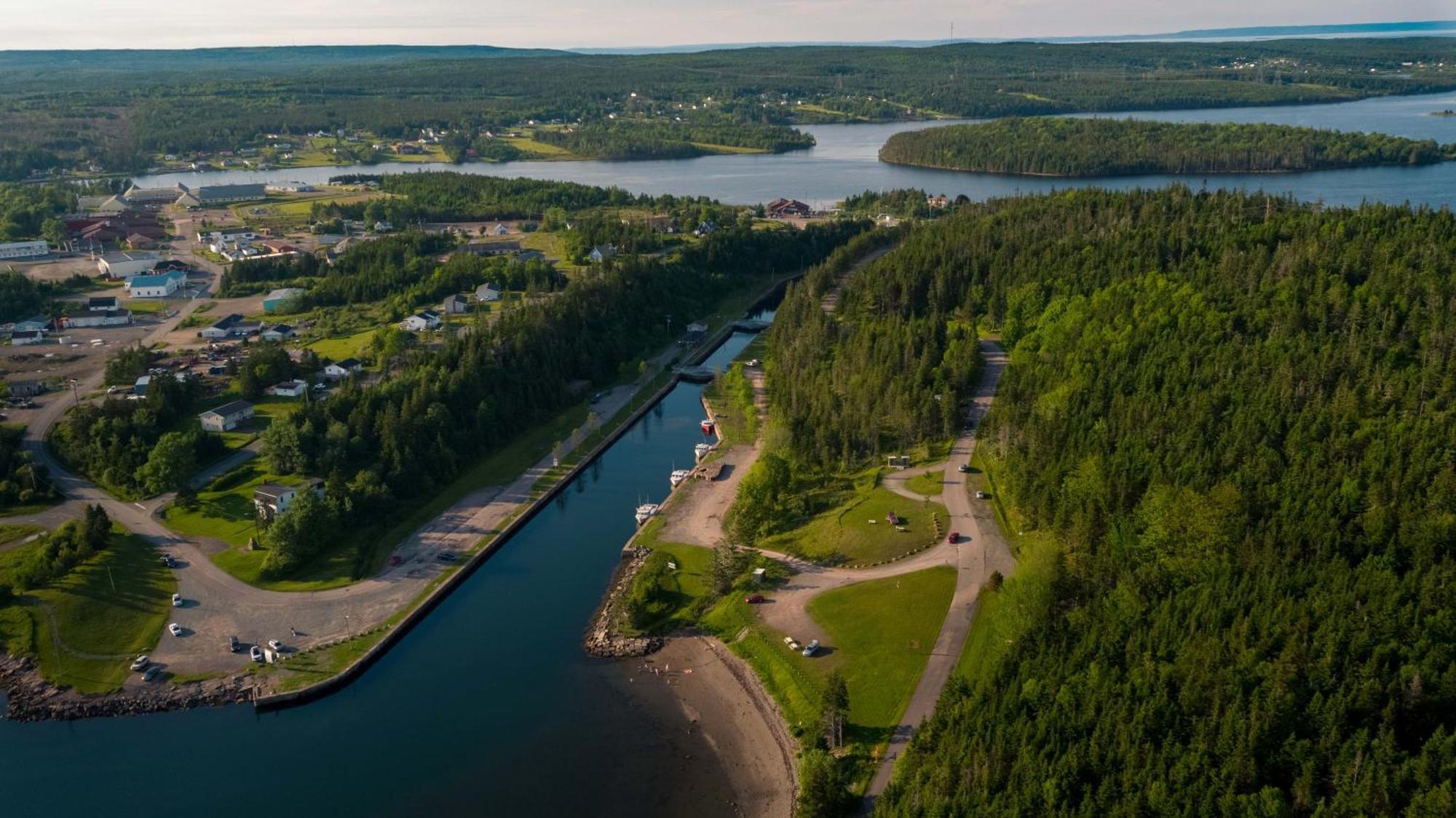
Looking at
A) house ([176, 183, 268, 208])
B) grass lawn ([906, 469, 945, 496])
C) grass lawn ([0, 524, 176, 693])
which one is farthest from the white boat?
house ([176, 183, 268, 208])

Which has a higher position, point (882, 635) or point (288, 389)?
point (288, 389)

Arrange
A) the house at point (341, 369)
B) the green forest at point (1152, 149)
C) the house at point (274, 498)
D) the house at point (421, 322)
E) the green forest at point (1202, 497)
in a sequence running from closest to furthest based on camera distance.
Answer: the green forest at point (1202, 497) → the house at point (274, 498) → the house at point (341, 369) → the house at point (421, 322) → the green forest at point (1152, 149)

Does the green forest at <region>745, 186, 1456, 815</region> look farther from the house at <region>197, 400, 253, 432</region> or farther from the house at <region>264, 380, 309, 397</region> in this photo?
the house at <region>197, 400, 253, 432</region>

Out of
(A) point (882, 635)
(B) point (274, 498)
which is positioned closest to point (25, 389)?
(B) point (274, 498)

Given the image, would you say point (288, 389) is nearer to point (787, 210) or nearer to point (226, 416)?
point (226, 416)

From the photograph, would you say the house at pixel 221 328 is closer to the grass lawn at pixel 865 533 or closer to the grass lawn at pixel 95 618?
the grass lawn at pixel 95 618

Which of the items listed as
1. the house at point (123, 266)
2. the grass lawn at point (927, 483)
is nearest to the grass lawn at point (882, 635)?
the grass lawn at point (927, 483)
